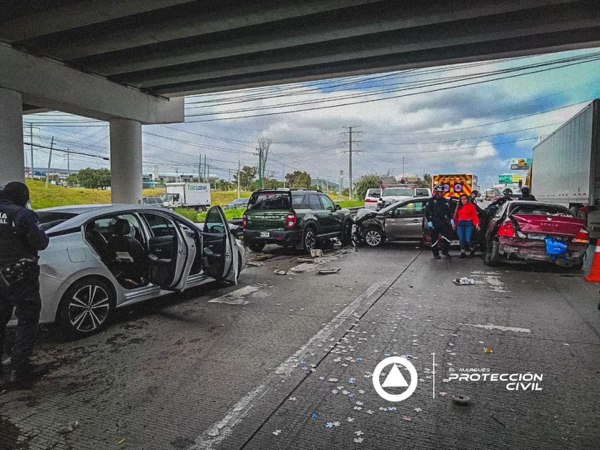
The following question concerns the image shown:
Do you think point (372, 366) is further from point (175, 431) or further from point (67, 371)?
point (67, 371)

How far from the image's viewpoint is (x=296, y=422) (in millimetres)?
3098

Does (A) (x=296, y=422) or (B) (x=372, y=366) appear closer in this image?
(A) (x=296, y=422)

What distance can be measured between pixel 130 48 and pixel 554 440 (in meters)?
13.3

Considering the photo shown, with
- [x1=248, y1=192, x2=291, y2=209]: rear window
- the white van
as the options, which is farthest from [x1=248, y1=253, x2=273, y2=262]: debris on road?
the white van

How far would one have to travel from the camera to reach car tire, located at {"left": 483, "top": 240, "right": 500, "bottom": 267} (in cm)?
964

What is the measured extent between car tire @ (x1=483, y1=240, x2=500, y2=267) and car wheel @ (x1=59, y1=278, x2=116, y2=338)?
8025 millimetres

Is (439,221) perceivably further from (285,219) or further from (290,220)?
(285,219)

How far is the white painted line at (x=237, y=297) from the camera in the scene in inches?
263

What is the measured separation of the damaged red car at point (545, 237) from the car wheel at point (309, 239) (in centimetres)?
496

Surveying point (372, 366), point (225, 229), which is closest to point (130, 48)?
point (225, 229)

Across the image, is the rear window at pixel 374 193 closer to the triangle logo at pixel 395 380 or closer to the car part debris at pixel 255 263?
the car part debris at pixel 255 263

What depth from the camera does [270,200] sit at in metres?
11.9

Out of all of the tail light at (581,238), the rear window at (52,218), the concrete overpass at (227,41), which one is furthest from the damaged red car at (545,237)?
the rear window at (52,218)

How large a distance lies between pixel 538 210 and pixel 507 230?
3.47 ft
